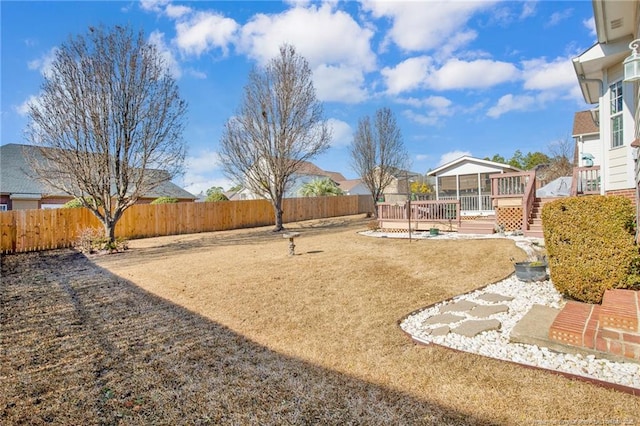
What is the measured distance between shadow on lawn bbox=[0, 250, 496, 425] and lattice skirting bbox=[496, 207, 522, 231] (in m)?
11.6

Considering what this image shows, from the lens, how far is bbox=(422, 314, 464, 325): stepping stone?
430 cm

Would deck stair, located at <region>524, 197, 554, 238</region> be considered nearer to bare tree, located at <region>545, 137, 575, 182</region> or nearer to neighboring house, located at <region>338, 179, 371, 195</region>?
bare tree, located at <region>545, 137, 575, 182</region>

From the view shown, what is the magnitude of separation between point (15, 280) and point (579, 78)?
1453 cm

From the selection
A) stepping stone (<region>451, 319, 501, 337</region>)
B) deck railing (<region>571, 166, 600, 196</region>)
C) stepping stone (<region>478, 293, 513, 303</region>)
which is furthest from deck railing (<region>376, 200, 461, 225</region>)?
stepping stone (<region>451, 319, 501, 337</region>)

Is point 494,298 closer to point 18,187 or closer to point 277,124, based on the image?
point 277,124

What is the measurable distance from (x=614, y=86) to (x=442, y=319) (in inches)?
289

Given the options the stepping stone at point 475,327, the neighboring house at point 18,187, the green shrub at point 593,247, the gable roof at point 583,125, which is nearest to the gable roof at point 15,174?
the neighboring house at point 18,187

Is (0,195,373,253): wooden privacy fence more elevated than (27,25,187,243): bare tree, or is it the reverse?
(27,25,187,243): bare tree

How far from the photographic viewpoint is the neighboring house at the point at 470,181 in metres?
17.8

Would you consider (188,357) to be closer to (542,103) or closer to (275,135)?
(275,135)

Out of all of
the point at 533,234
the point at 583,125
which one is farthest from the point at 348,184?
the point at 533,234

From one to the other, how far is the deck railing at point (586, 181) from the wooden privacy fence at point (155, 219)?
56.3 ft

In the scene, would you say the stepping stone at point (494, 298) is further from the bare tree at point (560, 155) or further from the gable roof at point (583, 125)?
the bare tree at point (560, 155)

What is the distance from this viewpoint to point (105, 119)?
41.0ft
